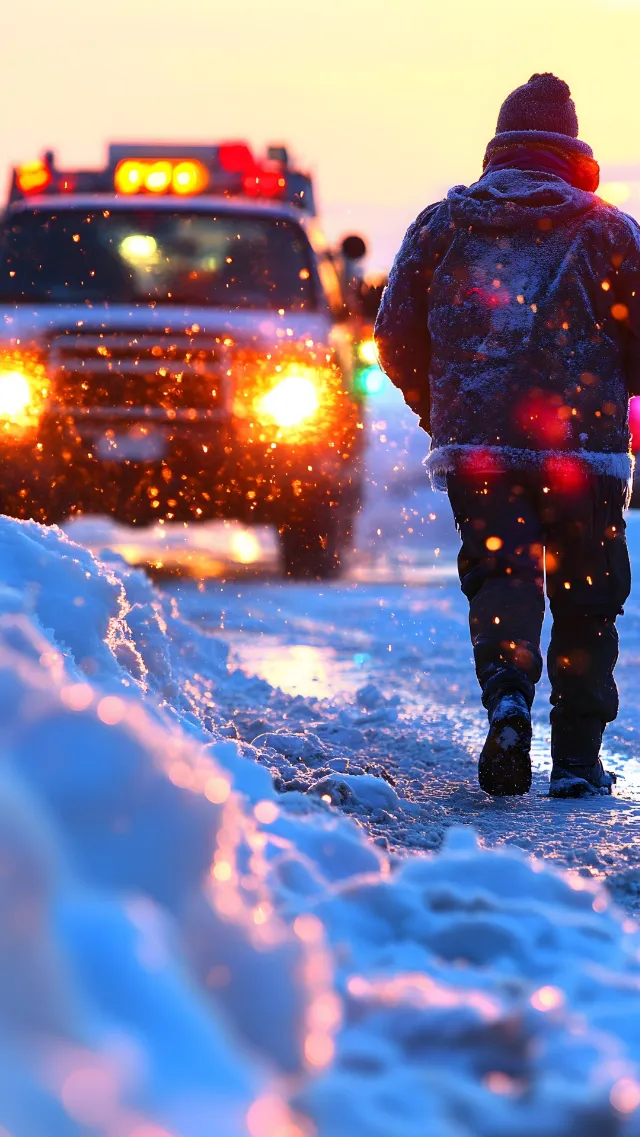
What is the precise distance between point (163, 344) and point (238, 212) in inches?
44.3

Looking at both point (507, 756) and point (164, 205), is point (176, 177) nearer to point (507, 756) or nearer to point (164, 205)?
point (164, 205)

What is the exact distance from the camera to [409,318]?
13.2 ft

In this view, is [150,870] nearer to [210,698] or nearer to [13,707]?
[13,707]

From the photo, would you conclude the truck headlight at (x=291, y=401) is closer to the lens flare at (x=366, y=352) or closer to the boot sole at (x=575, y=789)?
the lens flare at (x=366, y=352)

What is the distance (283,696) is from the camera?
488 cm

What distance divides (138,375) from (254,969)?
6366mm

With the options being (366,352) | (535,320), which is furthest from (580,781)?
(366,352)

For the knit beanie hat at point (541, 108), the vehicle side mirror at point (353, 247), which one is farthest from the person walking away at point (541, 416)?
the vehicle side mirror at point (353, 247)

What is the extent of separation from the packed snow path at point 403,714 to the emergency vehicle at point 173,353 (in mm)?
668

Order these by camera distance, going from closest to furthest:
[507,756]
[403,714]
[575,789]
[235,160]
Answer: [507,756] → [575,789] → [403,714] → [235,160]

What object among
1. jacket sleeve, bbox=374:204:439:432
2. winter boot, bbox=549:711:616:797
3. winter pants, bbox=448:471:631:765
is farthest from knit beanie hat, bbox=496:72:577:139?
winter boot, bbox=549:711:616:797

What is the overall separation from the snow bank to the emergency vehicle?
573 centimetres

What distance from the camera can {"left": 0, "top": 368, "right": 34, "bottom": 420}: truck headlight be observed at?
7.56 metres

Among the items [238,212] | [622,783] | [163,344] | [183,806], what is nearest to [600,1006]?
[183,806]
